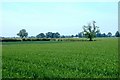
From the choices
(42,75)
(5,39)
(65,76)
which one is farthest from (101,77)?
(5,39)

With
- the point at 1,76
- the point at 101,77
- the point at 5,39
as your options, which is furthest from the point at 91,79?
the point at 5,39

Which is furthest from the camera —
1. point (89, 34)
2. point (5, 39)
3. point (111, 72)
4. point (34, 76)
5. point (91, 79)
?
point (89, 34)

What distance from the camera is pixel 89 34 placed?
150 meters

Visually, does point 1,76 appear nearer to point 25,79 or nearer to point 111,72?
point 25,79

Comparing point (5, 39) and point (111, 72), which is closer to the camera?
point (111, 72)

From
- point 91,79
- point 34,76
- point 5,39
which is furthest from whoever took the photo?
point 5,39

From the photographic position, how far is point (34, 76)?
15.9 m

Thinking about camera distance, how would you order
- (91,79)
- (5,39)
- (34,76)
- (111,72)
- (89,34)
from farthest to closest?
1. (89,34)
2. (5,39)
3. (111,72)
4. (34,76)
5. (91,79)

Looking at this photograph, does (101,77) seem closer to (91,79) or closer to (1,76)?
(91,79)

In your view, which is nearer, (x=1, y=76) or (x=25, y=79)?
(x=25, y=79)

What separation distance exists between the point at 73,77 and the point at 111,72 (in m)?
3.18

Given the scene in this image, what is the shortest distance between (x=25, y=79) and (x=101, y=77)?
14.3 feet

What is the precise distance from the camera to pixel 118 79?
1478 cm

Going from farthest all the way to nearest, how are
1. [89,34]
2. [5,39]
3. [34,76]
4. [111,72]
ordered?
[89,34], [5,39], [111,72], [34,76]
